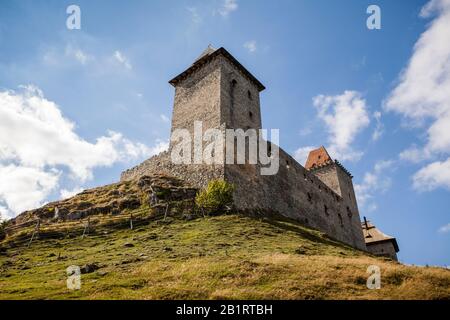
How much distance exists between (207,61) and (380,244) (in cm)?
3810

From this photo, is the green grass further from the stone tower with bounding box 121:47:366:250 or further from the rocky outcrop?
the stone tower with bounding box 121:47:366:250

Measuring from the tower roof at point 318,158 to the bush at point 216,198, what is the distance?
99.4 feet

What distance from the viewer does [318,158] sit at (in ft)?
180

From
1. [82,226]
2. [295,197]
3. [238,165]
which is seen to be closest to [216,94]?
[238,165]

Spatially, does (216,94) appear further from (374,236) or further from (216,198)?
(374,236)

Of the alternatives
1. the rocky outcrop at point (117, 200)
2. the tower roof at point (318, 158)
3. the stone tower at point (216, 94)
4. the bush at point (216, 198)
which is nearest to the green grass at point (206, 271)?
the bush at point (216, 198)

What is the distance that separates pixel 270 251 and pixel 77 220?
16.7 meters

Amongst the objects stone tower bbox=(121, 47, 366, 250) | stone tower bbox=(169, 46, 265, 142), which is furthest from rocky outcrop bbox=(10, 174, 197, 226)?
stone tower bbox=(169, 46, 265, 142)

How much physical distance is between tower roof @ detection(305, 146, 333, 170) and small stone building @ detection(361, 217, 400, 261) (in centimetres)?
1431

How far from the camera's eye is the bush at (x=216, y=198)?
2532 cm

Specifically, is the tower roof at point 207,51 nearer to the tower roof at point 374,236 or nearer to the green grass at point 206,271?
the green grass at point 206,271

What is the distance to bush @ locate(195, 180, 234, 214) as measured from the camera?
83.1ft
